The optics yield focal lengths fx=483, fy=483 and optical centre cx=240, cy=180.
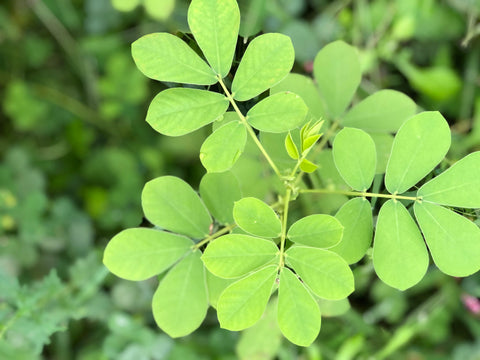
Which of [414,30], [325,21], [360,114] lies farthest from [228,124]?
[414,30]

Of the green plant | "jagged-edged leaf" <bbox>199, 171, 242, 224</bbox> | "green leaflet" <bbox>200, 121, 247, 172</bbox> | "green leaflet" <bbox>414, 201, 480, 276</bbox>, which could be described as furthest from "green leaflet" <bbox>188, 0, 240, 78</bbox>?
"green leaflet" <bbox>414, 201, 480, 276</bbox>

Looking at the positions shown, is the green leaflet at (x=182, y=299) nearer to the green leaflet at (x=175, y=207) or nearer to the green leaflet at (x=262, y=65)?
the green leaflet at (x=175, y=207)

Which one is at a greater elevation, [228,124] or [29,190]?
[228,124]

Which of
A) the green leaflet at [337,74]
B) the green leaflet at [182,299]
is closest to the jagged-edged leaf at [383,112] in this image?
the green leaflet at [337,74]

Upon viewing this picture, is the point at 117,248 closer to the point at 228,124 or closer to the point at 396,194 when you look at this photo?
the point at 228,124

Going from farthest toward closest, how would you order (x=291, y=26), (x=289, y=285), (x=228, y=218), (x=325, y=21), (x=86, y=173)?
(x=86, y=173) → (x=325, y=21) → (x=291, y=26) → (x=228, y=218) → (x=289, y=285)

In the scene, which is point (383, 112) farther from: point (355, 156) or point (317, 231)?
point (317, 231)
